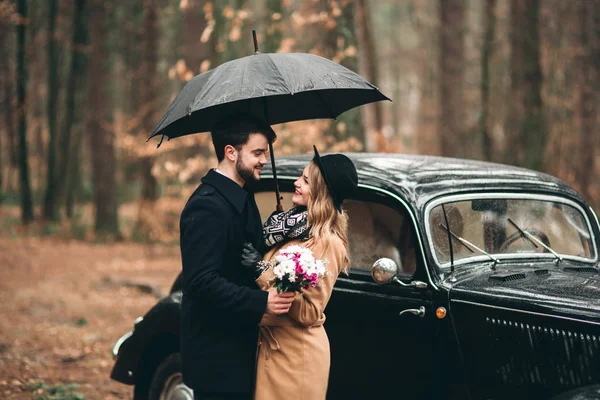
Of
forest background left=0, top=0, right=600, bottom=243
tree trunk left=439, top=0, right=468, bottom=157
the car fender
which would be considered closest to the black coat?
the car fender

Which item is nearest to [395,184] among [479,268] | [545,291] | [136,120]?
[479,268]

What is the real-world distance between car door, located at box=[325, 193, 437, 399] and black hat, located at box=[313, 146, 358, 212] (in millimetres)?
866

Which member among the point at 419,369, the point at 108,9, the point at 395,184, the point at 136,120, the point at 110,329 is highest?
the point at 108,9

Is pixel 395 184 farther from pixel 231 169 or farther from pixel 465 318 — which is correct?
pixel 231 169

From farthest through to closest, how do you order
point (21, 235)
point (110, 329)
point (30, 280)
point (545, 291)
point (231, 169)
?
point (21, 235)
point (30, 280)
point (110, 329)
point (545, 291)
point (231, 169)

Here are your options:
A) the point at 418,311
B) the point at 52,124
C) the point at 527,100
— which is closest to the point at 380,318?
the point at 418,311

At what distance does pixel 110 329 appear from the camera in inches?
375

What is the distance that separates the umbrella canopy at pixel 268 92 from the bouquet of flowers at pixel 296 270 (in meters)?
0.82

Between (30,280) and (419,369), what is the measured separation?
1024 centimetres

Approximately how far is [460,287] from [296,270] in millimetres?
1246

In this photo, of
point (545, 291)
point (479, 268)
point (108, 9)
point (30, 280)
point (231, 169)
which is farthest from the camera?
point (108, 9)

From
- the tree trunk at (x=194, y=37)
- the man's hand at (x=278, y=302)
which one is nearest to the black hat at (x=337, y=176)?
the man's hand at (x=278, y=302)

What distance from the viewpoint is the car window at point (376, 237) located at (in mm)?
4508

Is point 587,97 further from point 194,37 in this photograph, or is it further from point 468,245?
point 468,245
